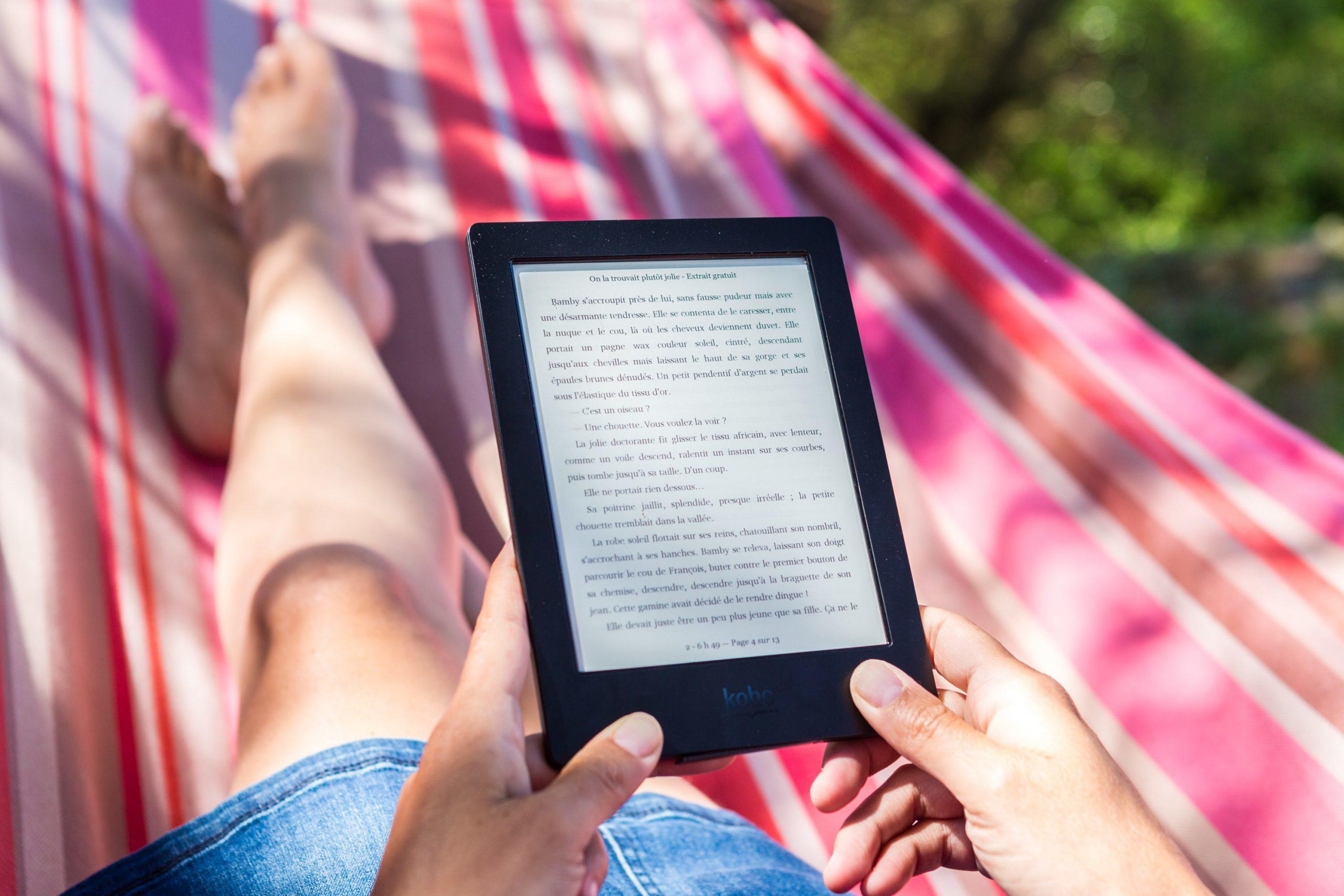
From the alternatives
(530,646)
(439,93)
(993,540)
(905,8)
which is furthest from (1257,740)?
(905,8)

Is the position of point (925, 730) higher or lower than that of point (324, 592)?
lower

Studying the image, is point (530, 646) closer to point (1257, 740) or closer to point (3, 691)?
point (3, 691)

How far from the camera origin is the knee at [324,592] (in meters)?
0.82

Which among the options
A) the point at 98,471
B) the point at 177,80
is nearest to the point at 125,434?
the point at 98,471

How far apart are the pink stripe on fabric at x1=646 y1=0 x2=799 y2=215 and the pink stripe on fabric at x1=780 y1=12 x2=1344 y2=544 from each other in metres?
0.16

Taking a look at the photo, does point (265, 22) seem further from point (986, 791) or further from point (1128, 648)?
point (986, 791)

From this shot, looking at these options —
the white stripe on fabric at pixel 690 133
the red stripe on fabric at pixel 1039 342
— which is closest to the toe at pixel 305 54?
the white stripe on fabric at pixel 690 133

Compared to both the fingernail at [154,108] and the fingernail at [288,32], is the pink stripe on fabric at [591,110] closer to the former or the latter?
the fingernail at [288,32]

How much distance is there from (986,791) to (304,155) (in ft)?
3.89

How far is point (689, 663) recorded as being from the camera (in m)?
0.59

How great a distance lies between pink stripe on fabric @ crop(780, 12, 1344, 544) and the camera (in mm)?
1069

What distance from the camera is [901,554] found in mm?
651

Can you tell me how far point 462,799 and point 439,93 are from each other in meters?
1.37

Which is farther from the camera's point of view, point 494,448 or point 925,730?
point 494,448
